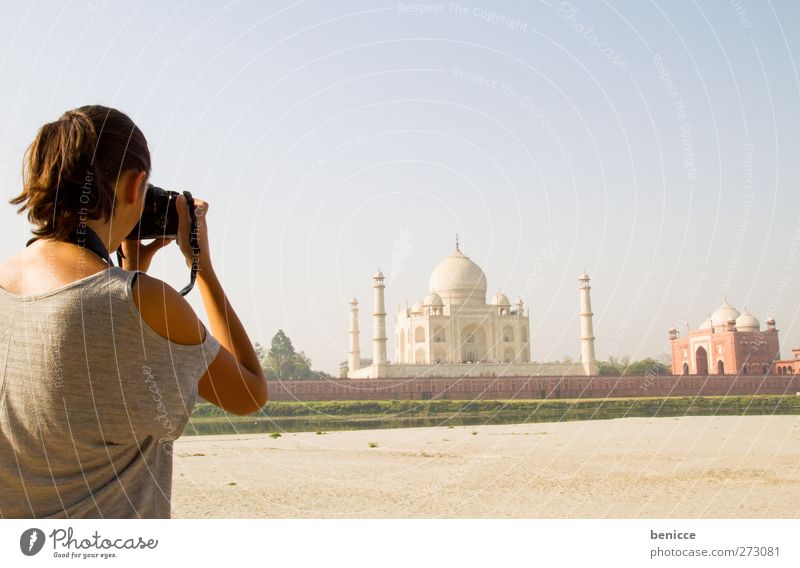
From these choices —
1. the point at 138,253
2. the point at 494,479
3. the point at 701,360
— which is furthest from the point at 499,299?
the point at 138,253

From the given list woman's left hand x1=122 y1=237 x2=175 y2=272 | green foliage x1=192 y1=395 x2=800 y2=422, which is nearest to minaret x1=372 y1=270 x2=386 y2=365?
green foliage x1=192 y1=395 x2=800 y2=422

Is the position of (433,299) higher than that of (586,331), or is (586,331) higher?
(433,299)

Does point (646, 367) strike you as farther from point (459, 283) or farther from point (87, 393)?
point (87, 393)

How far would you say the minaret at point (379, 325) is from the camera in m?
28.9

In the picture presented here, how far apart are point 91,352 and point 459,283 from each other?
104ft

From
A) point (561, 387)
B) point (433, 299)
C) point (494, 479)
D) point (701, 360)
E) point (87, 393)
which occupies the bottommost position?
point (494, 479)

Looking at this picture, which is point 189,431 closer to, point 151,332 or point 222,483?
point 222,483

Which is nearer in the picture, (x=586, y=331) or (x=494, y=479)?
(x=494, y=479)

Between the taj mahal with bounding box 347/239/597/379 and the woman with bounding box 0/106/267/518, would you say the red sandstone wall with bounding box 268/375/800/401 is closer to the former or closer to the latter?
the taj mahal with bounding box 347/239/597/379

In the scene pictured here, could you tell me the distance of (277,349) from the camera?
105 feet

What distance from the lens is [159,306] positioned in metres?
0.82

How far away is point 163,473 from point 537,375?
2677 centimetres
